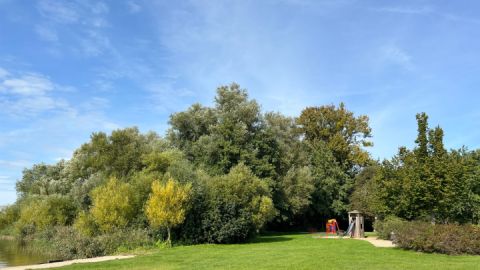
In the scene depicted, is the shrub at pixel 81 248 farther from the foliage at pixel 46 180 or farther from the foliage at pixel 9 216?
the foliage at pixel 9 216

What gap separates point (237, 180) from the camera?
27828 mm

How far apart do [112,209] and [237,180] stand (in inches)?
329

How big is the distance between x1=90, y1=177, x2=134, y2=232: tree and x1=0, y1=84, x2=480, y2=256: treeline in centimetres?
6

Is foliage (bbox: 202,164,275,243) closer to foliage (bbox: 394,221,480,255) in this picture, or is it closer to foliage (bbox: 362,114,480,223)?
foliage (bbox: 362,114,480,223)

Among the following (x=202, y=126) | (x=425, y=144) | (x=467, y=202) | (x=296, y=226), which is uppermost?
(x=202, y=126)

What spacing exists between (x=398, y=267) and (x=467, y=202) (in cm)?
1715

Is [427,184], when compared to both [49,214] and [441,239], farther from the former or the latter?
[49,214]

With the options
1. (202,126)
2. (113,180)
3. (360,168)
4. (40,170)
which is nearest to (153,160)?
(113,180)

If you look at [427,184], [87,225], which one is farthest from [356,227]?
[87,225]

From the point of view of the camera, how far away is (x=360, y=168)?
52031mm

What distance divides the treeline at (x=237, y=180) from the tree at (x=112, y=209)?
0.06 metres

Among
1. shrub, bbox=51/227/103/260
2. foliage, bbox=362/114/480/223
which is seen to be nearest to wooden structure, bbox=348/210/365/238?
foliage, bbox=362/114/480/223

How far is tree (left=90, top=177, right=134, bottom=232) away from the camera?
2531cm

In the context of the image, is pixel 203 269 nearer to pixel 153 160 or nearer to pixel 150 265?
pixel 150 265
